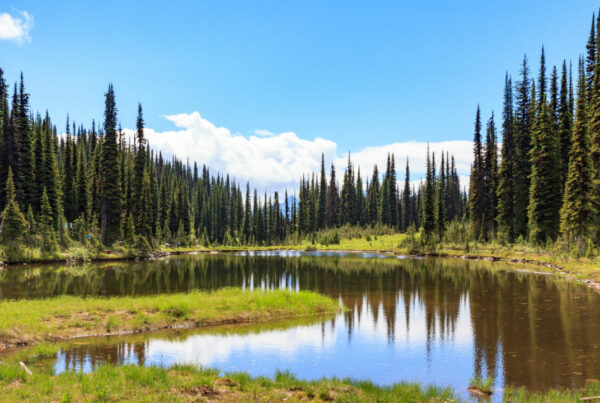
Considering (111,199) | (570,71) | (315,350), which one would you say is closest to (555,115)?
(570,71)

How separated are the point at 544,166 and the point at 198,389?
57089mm

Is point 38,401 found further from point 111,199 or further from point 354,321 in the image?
point 111,199

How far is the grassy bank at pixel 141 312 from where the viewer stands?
702 inches

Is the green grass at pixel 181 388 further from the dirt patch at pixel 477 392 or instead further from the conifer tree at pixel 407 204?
the conifer tree at pixel 407 204

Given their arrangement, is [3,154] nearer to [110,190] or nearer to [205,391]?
[110,190]

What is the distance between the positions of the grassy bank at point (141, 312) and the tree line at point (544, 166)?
33.8 metres

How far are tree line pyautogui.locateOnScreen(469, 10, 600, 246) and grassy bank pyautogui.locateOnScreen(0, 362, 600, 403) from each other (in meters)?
39.1

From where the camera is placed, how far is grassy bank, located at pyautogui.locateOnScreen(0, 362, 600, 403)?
9.70 metres

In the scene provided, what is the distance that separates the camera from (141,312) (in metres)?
21.2

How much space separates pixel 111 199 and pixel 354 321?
62.9m

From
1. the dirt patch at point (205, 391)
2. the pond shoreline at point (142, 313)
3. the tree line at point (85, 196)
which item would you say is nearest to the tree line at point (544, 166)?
the tree line at point (85, 196)

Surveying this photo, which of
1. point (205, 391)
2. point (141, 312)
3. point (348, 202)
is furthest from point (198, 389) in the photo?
point (348, 202)

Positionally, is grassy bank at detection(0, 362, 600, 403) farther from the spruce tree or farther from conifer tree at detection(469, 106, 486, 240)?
conifer tree at detection(469, 106, 486, 240)

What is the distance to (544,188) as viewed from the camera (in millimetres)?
54250
